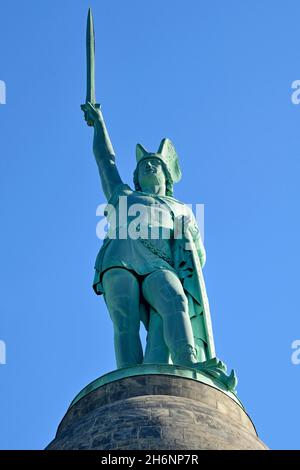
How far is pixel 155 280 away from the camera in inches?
635

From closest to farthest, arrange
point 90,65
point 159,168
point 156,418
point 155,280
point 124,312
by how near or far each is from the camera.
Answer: point 156,418 → point 124,312 → point 155,280 → point 159,168 → point 90,65

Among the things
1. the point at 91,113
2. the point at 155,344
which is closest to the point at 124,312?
the point at 155,344

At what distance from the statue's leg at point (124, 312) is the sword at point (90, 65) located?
4583mm

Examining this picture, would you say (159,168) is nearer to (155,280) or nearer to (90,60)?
(155,280)

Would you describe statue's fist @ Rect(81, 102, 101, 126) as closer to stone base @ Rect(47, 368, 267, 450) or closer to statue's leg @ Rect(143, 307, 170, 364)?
statue's leg @ Rect(143, 307, 170, 364)

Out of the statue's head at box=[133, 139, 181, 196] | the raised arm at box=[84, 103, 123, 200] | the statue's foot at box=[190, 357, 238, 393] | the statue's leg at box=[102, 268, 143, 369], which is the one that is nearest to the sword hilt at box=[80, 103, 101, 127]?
the raised arm at box=[84, 103, 123, 200]

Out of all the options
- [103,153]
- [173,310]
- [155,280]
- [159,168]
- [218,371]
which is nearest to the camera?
[218,371]

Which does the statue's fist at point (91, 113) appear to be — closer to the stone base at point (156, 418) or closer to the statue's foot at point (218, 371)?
the statue's foot at point (218, 371)

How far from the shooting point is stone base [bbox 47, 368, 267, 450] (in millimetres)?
12648

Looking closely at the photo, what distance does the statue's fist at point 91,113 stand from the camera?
65.8 feet

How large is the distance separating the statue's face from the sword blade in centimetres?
234

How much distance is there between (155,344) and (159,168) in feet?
11.4

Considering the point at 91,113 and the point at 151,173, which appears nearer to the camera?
the point at 151,173
